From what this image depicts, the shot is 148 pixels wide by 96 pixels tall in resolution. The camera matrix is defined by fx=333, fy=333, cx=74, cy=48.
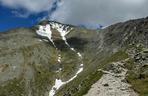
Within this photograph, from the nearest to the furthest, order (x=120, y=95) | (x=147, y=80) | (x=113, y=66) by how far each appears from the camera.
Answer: (x=120, y=95), (x=147, y=80), (x=113, y=66)

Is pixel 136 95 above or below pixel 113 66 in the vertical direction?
below

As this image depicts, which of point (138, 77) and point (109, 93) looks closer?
point (109, 93)

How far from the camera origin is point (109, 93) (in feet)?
173

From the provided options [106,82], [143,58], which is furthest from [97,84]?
[143,58]

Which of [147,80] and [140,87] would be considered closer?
[140,87]

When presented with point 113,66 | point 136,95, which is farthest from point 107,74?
point 136,95

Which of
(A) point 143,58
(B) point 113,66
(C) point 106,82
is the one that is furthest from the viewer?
(A) point 143,58

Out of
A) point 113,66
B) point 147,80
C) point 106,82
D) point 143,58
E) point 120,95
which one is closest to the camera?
point 120,95

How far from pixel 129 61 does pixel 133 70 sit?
9.53 meters

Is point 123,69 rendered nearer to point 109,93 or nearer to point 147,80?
point 147,80

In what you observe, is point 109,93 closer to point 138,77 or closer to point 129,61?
point 138,77

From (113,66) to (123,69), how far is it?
3175 mm

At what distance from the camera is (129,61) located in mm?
81125

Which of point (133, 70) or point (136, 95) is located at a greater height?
point (133, 70)
